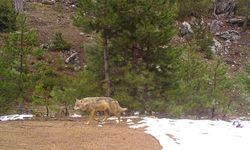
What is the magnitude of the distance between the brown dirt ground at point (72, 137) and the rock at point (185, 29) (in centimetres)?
2667

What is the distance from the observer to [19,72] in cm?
1719

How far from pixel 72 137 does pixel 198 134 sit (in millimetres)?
2987

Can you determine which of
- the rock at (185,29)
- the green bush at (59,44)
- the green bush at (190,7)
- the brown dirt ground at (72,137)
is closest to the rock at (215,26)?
the green bush at (190,7)

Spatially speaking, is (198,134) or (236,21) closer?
(198,134)

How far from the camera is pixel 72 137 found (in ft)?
34.4

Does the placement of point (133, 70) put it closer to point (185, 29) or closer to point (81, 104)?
point (81, 104)

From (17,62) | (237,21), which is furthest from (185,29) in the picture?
(17,62)

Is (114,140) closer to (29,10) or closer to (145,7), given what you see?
(145,7)

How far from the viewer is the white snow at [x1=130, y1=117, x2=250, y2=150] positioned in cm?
1058

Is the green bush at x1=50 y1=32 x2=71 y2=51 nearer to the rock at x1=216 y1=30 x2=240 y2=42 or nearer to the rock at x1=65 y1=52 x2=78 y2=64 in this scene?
the rock at x1=65 y1=52 x2=78 y2=64

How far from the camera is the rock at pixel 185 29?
37.7m

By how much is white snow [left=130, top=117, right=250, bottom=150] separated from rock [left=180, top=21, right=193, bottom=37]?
25.4 metres

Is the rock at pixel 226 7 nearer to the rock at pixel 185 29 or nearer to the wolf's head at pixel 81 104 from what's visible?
the rock at pixel 185 29

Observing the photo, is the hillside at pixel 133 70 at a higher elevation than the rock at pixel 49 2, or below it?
below
